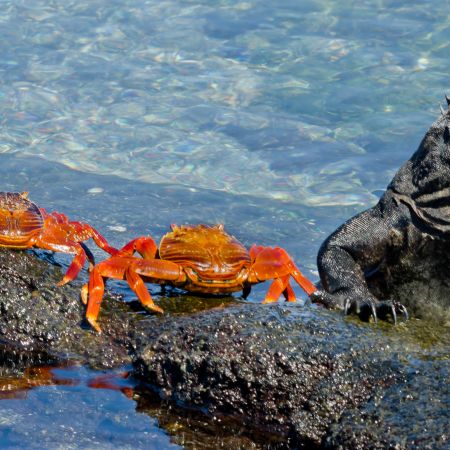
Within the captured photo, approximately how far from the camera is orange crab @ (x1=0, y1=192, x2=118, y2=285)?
5.41 m

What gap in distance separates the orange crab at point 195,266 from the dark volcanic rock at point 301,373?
16.8 inches

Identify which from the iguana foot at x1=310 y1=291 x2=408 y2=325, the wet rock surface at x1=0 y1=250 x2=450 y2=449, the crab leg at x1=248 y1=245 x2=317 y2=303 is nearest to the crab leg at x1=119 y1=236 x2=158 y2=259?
the wet rock surface at x1=0 y1=250 x2=450 y2=449

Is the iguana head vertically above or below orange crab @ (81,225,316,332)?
above

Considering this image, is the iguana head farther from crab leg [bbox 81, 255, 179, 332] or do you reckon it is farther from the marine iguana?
crab leg [bbox 81, 255, 179, 332]

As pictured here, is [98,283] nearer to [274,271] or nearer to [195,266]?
[195,266]

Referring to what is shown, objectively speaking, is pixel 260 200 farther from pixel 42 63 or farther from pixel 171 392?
pixel 171 392

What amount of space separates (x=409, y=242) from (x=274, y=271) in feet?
2.49

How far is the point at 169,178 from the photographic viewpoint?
35.9 feet

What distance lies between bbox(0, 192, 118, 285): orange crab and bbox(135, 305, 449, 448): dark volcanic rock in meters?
0.82

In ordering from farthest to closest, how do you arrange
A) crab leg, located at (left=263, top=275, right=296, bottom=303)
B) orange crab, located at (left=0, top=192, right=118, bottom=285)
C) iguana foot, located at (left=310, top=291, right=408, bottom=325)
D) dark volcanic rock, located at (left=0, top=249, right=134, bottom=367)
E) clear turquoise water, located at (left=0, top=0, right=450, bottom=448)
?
clear turquoise water, located at (left=0, top=0, right=450, bottom=448) < crab leg, located at (left=263, top=275, right=296, bottom=303) < orange crab, located at (left=0, top=192, right=118, bottom=285) < dark volcanic rock, located at (left=0, top=249, right=134, bottom=367) < iguana foot, located at (left=310, top=291, right=408, bottom=325)

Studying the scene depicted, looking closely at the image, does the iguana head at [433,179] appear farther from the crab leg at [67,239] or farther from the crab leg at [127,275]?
the crab leg at [67,239]

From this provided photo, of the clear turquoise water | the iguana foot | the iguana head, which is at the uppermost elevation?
the iguana head

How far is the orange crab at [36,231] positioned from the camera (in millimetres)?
5410

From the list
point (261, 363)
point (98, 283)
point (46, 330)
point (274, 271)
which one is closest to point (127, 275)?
point (98, 283)
